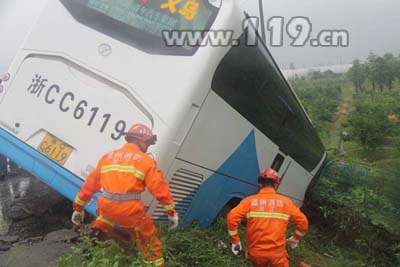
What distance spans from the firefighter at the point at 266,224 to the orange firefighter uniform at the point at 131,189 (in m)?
0.81

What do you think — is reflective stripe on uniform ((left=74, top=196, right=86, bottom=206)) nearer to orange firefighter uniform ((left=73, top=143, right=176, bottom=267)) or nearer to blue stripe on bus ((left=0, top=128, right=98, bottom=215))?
orange firefighter uniform ((left=73, top=143, right=176, bottom=267))

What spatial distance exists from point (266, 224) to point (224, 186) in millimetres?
998

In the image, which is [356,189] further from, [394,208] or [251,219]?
[251,219]

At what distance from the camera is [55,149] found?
3746 mm

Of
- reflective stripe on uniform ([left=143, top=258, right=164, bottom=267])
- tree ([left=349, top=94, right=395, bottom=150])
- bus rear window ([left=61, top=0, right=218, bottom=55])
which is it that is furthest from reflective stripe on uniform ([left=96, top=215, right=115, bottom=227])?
tree ([left=349, top=94, right=395, bottom=150])

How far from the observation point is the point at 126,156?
312 centimetres

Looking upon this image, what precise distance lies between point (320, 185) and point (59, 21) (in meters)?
6.53

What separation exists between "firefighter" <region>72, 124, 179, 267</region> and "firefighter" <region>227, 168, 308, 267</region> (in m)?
0.75

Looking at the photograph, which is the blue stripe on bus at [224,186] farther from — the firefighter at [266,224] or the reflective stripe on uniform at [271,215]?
the reflective stripe on uniform at [271,215]

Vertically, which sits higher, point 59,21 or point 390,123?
point 390,123

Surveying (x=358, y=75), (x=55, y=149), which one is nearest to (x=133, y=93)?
(x=55, y=149)

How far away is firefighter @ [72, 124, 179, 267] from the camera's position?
3.05m

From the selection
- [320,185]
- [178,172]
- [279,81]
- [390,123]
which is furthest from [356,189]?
[390,123]

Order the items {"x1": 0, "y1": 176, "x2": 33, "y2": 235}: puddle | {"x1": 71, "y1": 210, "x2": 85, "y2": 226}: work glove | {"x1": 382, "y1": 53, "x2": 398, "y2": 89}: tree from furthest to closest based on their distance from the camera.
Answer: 1. {"x1": 382, "y1": 53, "x2": 398, "y2": 89}: tree
2. {"x1": 0, "y1": 176, "x2": 33, "y2": 235}: puddle
3. {"x1": 71, "y1": 210, "x2": 85, "y2": 226}: work glove
